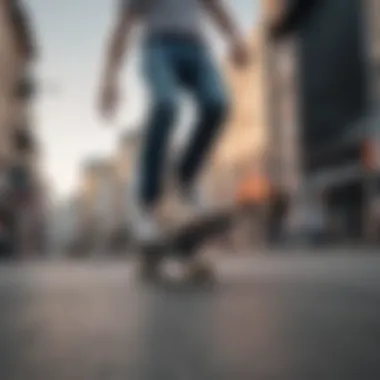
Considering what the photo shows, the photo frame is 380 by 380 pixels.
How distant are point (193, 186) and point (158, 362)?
1.21m

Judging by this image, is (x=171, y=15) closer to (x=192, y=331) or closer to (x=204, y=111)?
(x=204, y=111)

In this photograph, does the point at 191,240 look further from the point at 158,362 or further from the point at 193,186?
the point at 158,362

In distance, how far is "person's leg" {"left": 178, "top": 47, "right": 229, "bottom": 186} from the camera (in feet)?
7.11

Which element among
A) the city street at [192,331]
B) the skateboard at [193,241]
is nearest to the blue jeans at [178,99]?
the skateboard at [193,241]

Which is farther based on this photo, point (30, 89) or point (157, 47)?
point (157, 47)

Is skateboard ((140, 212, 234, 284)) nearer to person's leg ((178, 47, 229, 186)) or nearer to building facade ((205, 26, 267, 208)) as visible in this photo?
building facade ((205, 26, 267, 208))

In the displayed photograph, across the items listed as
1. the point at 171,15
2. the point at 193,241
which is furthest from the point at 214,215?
the point at 171,15

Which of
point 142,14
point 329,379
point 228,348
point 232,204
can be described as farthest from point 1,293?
point 329,379

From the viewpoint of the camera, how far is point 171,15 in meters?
2.19

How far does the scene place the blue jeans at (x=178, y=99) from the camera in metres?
2.18

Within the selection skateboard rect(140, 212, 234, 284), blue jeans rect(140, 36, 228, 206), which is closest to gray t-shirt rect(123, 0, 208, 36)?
blue jeans rect(140, 36, 228, 206)

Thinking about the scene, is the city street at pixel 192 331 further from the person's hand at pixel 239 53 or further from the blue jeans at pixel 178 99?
the person's hand at pixel 239 53

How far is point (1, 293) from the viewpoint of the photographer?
237 centimetres

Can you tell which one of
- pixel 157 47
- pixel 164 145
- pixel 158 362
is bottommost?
pixel 158 362
